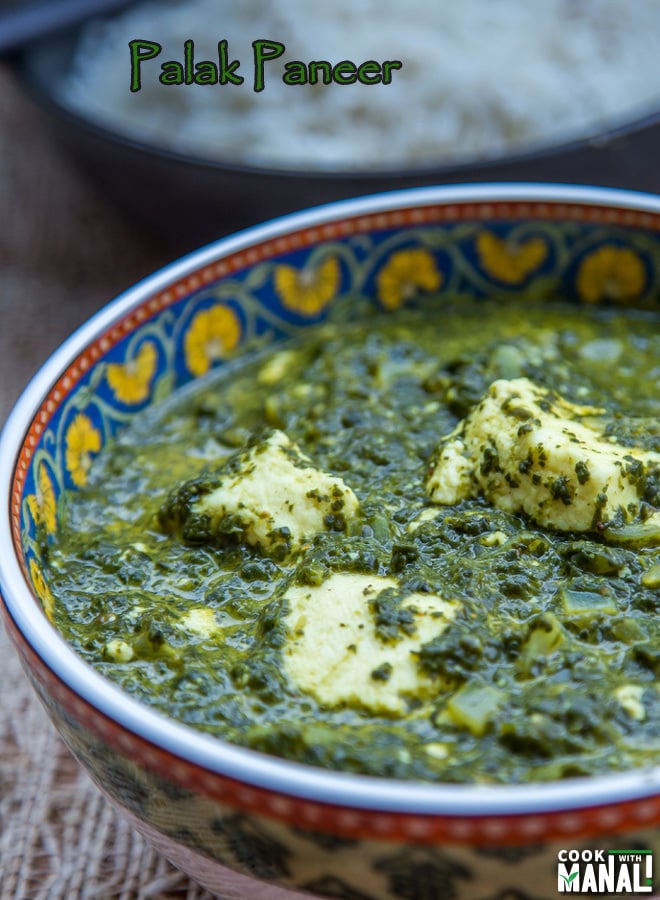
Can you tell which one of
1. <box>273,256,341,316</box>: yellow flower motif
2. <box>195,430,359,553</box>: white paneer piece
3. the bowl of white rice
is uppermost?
the bowl of white rice

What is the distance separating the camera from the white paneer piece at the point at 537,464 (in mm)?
2088

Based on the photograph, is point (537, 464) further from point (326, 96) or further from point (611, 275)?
point (326, 96)

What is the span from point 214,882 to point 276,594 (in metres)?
0.53

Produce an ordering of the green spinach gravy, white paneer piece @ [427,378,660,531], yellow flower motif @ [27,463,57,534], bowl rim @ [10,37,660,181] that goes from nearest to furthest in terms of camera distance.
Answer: the green spinach gravy, white paneer piece @ [427,378,660,531], yellow flower motif @ [27,463,57,534], bowl rim @ [10,37,660,181]

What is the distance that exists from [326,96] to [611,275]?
5.47ft

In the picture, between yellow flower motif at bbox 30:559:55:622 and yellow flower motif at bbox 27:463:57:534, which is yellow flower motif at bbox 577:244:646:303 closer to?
yellow flower motif at bbox 27:463:57:534

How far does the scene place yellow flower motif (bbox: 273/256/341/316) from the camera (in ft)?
9.35

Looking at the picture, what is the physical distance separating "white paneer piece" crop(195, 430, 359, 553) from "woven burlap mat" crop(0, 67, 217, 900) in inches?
27.8

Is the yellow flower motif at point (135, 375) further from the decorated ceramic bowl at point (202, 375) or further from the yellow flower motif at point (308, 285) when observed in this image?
the yellow flower motif at point (308, 285)

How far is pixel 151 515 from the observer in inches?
95.3

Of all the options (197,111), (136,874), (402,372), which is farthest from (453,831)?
(197,111)

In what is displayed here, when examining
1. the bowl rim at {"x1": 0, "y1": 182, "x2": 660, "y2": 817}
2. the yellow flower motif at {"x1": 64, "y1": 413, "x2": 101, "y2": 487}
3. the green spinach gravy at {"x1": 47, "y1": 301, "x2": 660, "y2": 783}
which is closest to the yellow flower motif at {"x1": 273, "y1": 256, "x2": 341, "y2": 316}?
the green spinach gravy at {"x1": 47, "y1": 301, "x2": 660, "y2": 783}

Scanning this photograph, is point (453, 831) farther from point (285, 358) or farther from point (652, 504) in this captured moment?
point (285, 358)

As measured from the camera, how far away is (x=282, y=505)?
86.2 inches
